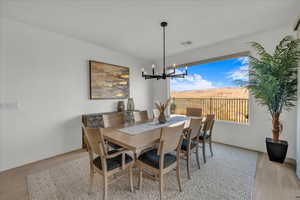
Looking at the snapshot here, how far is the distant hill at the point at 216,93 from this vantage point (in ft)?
12.5

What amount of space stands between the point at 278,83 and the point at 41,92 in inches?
174

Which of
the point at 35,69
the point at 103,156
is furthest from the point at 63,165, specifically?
the point at 35,69

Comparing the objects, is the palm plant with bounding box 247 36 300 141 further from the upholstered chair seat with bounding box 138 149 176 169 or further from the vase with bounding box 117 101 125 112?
the vase with bounding box 117 101 125 112

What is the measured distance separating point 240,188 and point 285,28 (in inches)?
121

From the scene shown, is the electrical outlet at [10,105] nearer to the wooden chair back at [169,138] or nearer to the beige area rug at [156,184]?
the beige area rug at [156,184]

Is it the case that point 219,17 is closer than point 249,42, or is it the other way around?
point 219,17

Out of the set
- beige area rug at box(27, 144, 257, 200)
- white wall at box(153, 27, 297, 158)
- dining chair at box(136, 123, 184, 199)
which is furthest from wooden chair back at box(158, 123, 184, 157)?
white wall at box(153, 27, 297, 158)

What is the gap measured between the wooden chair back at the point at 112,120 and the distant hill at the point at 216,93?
2.71 m

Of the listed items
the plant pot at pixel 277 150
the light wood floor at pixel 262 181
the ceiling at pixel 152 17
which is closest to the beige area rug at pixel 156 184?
the light wood floor at pixel 262 181

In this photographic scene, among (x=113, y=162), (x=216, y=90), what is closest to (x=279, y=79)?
(x=216, y=90)

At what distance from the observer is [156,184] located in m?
1.93

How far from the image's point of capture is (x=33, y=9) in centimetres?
206

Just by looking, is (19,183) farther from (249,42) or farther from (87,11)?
(249,42)

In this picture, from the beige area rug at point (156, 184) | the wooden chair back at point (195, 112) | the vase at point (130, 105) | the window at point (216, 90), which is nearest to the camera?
the beige area rug at point (156, 184)
